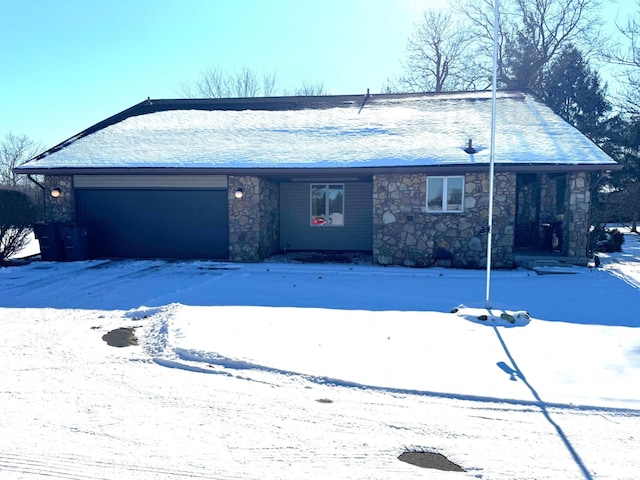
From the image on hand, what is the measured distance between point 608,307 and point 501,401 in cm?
443

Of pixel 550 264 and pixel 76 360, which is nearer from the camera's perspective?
pixel 76 360

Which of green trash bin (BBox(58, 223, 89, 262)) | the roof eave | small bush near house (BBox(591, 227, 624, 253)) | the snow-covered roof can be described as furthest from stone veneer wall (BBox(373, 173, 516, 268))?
green trash bin (BBox(58, 223, 89, 262))

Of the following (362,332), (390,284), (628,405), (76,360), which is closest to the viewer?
(628,405)

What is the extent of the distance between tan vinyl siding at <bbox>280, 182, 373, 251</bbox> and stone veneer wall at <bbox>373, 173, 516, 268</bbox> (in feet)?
8.08

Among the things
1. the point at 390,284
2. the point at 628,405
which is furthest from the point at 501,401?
the point at 390,284

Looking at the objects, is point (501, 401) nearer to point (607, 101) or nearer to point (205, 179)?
point (205, 179)

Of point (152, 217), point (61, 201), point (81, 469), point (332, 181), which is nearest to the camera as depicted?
point (81, 469)

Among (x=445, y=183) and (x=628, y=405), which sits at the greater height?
(x=445, y=183)

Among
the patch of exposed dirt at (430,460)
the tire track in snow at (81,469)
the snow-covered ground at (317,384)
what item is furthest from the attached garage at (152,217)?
the patch of exposed dirt at (430,460)

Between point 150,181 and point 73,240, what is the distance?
8.27 feet

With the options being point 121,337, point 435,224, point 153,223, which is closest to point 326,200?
point 435,224

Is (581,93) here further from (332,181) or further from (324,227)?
(324,227)

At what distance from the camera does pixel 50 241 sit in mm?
11688

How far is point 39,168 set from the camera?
38.4 ft
